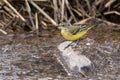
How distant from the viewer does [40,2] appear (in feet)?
25.7

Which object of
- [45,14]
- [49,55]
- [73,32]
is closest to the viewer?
[73,32]

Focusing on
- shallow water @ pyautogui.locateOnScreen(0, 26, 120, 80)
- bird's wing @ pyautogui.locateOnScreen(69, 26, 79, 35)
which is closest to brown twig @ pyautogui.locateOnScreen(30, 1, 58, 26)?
shallow water @ pyautogui.locateOnScreen(0, 26, 120, 80)

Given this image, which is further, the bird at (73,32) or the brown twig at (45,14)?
the brown twig at (45,14)

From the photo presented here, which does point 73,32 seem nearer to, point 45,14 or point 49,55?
point 49,55

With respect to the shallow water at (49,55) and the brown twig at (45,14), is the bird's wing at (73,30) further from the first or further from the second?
the brown twig at (45,14)

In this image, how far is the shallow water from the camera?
5418 millimetres

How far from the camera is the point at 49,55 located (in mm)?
6266

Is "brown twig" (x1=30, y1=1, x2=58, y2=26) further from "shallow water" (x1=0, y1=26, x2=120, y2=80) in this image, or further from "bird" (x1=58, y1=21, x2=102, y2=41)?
"bird" (x1=58, y1=21, x2=102, y2=41)

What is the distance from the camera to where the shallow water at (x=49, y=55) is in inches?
213

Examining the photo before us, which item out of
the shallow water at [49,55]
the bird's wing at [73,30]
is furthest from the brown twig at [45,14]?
A: the bird's wing at [73,30]

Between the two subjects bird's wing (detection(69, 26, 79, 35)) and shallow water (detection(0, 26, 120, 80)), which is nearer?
shallow water (detection(0, 26, 120, 80))

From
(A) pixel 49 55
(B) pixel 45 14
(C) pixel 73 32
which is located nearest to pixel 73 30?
(C) pixel 73 32

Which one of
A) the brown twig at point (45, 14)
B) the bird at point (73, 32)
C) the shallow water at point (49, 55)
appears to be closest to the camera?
the shallow water at point (49, 55)

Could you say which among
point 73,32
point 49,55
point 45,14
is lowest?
point 73,32
